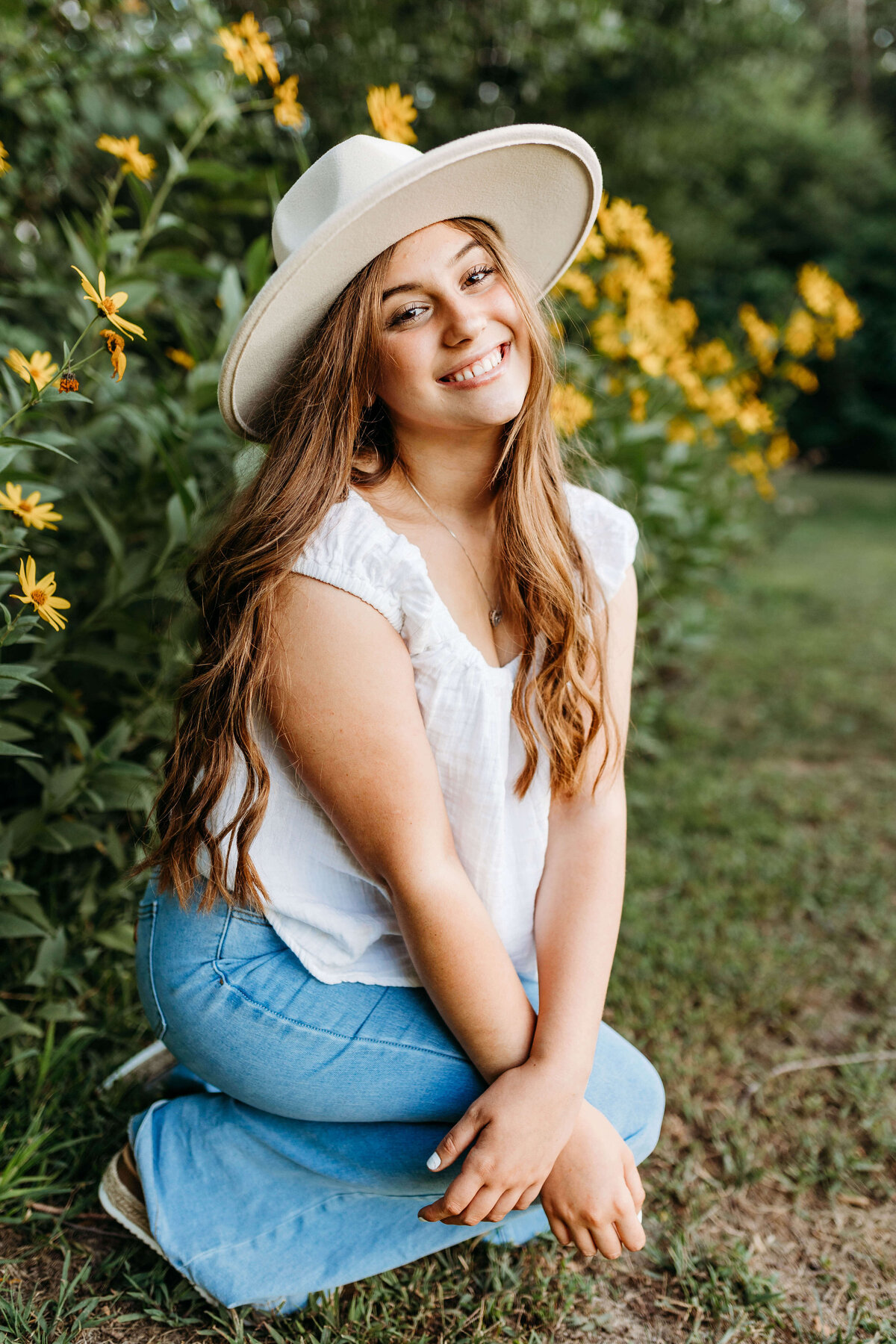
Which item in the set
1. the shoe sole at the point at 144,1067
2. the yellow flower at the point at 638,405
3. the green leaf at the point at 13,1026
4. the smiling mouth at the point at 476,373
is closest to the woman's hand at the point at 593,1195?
the shoe sole at the point at 144,1067

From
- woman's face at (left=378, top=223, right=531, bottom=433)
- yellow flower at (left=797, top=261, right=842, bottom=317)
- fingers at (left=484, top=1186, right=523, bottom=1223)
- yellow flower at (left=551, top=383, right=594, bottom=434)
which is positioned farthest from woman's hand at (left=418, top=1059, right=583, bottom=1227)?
yellow flower at (left=797, top=261, right=842, bottom=317)

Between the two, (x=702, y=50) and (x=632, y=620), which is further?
(x=702, y=50)

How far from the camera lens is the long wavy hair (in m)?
1.13

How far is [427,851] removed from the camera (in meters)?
1.12

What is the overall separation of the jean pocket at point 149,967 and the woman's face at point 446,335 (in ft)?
2.51

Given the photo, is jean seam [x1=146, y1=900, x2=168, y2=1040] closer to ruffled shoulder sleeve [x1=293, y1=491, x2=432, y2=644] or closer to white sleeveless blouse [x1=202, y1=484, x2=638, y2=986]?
white sleeveless blouse [x1=202, y1=484, x2=638, y2=986]

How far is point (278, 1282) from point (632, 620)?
102 cm

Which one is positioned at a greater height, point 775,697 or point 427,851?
point 775,697

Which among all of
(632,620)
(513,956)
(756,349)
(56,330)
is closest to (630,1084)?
(513,956)

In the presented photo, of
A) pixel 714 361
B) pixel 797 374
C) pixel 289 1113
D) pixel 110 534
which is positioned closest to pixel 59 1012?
pixel 289 1113

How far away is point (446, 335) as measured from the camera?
116cm

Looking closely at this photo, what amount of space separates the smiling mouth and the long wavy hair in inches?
3.8

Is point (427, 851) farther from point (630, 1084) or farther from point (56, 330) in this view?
point (56, 330)

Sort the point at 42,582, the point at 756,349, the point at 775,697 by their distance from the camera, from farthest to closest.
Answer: the point at 775,697 < the point at 756,349 < the point at 42,582
